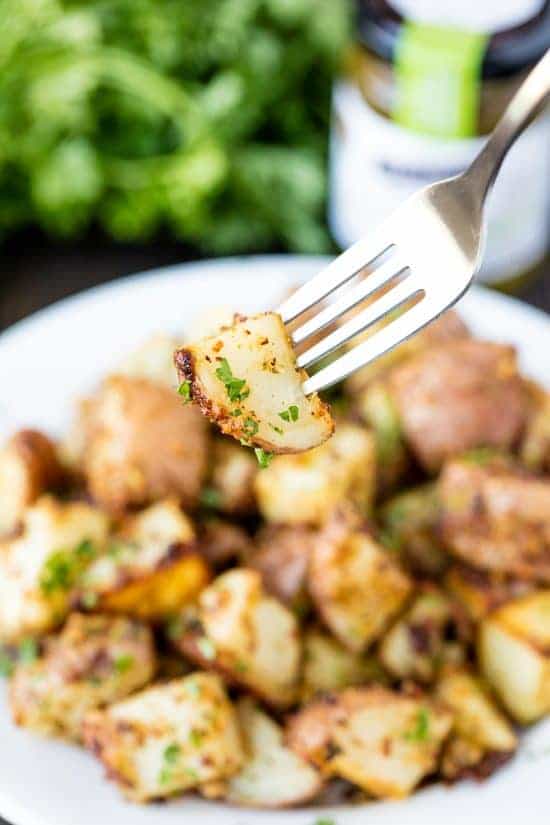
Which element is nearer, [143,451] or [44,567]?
[44,567]

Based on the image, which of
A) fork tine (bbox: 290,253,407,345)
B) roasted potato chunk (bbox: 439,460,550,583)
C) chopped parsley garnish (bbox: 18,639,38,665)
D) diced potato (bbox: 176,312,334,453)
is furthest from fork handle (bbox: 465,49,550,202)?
chopped parsley garnish (bbox: 18,639,38,665)

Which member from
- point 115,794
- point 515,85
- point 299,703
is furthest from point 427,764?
point 515,85

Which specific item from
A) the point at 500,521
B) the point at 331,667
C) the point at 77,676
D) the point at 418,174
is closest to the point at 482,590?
the point at 500,521

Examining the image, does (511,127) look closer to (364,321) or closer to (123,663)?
(364,321)

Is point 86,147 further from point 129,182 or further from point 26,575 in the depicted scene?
point 26,575

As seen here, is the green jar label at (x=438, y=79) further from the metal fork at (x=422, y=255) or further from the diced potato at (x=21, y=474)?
the diced potato at (x=21, y=474)
